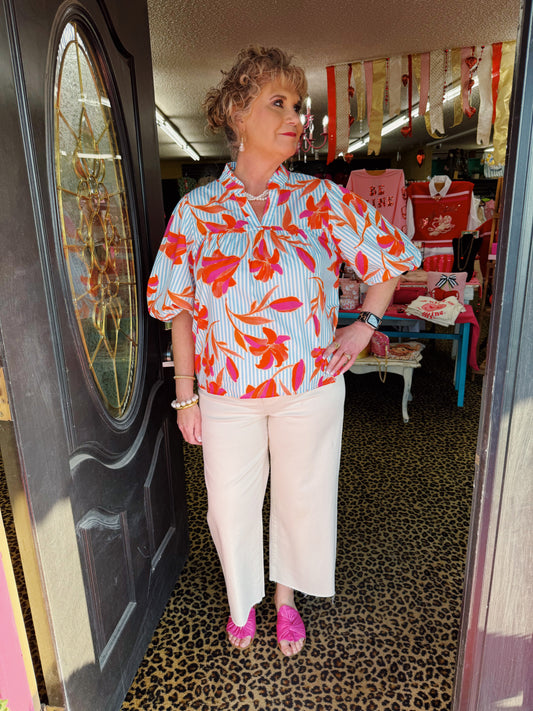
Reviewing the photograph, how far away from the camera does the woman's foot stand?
165cm

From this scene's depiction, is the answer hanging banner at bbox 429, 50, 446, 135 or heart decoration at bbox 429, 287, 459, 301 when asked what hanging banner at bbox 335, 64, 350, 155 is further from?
heart decoration at bbox 429, 287, 459, 301

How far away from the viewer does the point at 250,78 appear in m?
1.32

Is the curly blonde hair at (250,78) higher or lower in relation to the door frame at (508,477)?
higher

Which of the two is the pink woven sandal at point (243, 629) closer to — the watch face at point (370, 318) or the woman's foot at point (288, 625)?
the woman's foot at point (288, 625)

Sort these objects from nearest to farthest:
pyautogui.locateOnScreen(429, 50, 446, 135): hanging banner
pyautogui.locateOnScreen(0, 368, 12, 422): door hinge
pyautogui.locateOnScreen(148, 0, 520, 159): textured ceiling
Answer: pyautogui.locateOnScreen(0, 368, 12, 422): door hinge < pyautogui.locateOnScreen(148, 0, 520, 159): textured ceiling < pyautogui.locateOnScreen(429, 50, 446, 135): hanging banner

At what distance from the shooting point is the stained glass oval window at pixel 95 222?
119cm

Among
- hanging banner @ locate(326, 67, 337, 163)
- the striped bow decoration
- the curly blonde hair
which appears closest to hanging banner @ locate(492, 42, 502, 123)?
hanging banner @ locate(326, 67, 337, 163)

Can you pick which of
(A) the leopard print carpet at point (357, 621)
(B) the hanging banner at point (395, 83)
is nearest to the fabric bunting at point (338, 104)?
(B) the hanging banner at point (395, 83)

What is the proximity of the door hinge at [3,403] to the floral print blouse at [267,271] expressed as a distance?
563mm

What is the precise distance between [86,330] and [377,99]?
160 inches

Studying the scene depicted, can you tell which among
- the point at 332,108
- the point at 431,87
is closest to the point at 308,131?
the point at 332,108

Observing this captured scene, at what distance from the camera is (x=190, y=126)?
891 centimetres

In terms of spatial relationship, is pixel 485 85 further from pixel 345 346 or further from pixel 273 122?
pixel 345 346

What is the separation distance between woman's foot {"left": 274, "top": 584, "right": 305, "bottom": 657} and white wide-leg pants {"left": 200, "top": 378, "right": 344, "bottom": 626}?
64 mm
